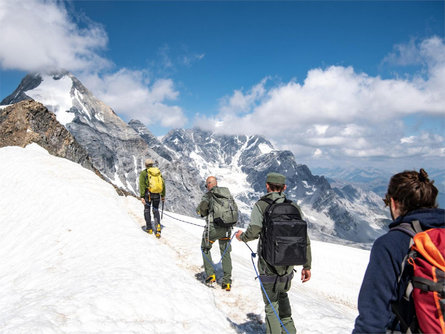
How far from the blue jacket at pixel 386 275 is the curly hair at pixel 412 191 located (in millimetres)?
128

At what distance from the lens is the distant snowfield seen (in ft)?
21.1

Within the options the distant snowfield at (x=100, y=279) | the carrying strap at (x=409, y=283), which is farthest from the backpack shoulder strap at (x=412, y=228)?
the distant snowfield at (x=100, y=279)

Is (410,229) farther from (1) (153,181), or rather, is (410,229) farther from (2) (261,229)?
(1) (153,181)

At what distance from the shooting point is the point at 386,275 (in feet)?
9.36

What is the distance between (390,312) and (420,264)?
695mm

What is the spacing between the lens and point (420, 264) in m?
2.66

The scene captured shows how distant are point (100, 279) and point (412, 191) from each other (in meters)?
8.43

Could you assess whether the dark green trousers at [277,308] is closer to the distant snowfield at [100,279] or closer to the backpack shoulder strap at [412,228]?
the distant snowfield at [100,279]

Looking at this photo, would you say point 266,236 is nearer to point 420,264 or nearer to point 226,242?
point 420,264

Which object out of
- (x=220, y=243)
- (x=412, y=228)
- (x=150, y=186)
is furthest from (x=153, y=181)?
(x=412, y=228)

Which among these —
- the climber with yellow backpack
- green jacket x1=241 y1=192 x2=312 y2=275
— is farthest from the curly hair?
the climber with yellow backpack

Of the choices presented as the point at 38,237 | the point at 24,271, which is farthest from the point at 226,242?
the point at 38,237

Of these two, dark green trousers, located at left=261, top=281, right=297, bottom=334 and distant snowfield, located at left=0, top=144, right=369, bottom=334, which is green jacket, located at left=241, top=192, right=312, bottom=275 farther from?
distant snowfield, located at left=0, top=144, right=369, bottom=334

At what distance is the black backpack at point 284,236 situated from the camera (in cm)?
535
